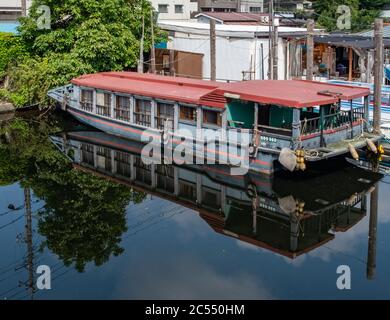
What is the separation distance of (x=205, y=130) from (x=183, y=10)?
3884 centimetres

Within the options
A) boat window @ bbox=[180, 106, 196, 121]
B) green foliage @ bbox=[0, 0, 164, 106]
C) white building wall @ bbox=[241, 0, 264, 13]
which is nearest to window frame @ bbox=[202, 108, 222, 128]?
boat window @ bbox=[180, 106, 196, 121]

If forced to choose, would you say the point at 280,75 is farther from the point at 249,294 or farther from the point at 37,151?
the point at 249,294

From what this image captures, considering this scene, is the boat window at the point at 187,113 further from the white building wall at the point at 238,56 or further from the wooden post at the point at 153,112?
the white building wall at the point at 238,56

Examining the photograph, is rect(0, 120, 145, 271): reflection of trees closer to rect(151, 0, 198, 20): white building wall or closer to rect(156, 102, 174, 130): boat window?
rect(156, 102, 174, 130): boat window

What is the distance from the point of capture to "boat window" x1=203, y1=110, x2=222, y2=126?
23722 millimetres

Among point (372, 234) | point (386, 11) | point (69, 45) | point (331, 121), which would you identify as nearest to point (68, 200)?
point (372, 234)

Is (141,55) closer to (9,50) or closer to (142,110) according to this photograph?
(9,50)

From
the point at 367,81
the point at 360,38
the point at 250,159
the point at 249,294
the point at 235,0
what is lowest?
the point at 249,294

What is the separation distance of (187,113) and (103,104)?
265 inches

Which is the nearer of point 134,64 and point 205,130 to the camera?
point 205,130

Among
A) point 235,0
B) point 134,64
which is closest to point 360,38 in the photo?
point 134,64

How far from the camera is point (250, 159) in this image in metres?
22.6

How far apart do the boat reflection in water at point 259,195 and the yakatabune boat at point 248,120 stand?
997 mm

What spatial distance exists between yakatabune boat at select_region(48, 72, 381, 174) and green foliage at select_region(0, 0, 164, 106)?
23.6ft
